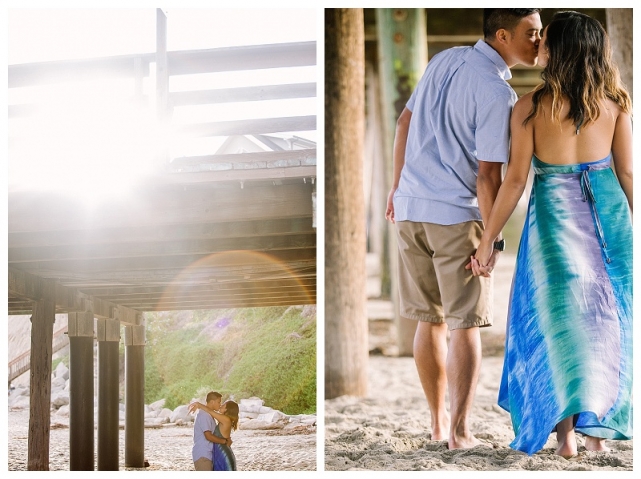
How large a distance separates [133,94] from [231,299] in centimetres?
429

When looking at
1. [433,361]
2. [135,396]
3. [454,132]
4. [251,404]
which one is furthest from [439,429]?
[135,396]

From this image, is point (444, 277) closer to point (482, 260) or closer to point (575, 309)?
point (482, 260)

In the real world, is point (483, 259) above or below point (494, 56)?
below

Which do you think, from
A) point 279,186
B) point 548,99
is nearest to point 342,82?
point 279,186

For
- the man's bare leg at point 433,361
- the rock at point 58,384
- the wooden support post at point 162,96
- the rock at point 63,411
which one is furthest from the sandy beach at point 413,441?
the rock at point 63,411

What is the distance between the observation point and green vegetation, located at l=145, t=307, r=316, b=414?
667 cm

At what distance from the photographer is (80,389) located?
951cm

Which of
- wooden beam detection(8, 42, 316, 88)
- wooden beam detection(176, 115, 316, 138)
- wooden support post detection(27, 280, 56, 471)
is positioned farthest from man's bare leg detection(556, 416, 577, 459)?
wooden support post detection(27, 280, 56, 471)

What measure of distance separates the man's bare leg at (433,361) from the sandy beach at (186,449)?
402cm

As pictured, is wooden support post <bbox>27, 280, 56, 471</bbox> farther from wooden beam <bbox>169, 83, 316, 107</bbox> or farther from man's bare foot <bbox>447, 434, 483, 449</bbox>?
man's bare foot <bbox>447, 434, 483, 449</bbox>

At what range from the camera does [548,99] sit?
111 inches

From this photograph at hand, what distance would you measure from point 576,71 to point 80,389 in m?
8.17

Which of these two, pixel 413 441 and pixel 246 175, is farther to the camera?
pixel 246 175

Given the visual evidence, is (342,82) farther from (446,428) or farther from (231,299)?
(231,299)
